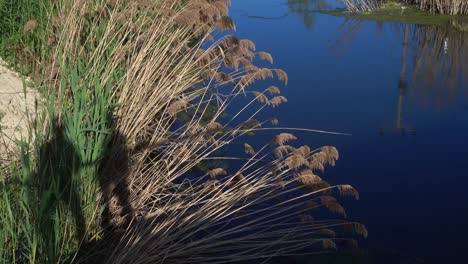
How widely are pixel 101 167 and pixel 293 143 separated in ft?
7.19

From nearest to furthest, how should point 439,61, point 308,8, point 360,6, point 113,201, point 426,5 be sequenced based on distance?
point 113,201 < point 439,61 < point 426,5 < point 360,6 < point 308,8

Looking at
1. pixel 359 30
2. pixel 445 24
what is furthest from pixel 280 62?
pixel 445 24

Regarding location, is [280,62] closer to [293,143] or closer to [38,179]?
[293,143]

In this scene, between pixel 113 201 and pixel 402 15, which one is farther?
pixel 402 15

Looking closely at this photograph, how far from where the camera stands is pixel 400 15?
32.7 ft

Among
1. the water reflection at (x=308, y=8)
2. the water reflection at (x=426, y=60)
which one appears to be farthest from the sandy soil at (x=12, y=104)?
the water reflection at (x=308, y=8)

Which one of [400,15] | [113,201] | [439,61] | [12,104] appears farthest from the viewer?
[400,15]

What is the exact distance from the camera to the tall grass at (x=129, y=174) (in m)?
2.97

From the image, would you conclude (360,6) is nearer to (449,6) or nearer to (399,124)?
(449,6)

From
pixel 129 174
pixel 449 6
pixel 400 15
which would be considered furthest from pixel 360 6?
pixel 129 174

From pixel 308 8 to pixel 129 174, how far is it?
24.7ft

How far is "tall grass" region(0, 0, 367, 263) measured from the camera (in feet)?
9.75

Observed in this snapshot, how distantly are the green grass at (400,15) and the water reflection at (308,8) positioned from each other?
28 centimetres

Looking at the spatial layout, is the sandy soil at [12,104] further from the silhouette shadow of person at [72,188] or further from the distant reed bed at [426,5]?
the distant reed bed at [426,5]
